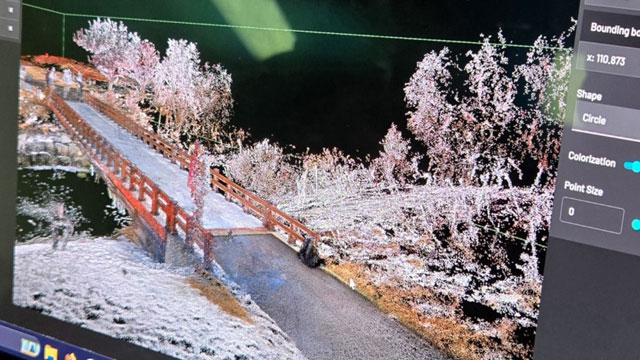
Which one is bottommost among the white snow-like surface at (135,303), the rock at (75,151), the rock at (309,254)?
the white snow-like surface at (135,303)

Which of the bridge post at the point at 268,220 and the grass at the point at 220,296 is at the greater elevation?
the bridge post at the point at 268,220

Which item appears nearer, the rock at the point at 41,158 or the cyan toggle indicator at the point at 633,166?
the cyan toggle indicator at the point at 633,166

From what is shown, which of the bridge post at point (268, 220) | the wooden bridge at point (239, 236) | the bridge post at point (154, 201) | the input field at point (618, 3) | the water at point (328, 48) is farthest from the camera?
the bridge post at point (154, 201)

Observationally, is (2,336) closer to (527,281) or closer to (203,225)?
(203,225)

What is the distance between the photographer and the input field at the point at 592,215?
0.86 meters

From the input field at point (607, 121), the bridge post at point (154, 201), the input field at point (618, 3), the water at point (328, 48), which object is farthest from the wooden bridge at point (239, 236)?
the input field at point (618, 3)

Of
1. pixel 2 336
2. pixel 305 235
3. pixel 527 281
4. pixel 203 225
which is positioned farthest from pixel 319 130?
pixel 2 336

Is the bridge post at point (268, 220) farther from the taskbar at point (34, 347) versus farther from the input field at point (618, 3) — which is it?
the input field at point (618, 3)

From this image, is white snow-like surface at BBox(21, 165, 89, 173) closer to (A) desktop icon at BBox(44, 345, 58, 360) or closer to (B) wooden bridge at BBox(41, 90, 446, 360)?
(B) wooden bridge at BBox(41, 90, 446, 360)

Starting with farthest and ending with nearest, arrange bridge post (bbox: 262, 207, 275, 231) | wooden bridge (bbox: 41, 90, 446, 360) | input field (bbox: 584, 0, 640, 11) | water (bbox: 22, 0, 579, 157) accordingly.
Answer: bridge post (bbox: 262, 207, 275, 231)
wooden bridge (bbox: 41, 90, 446, 360)
water (bbox: 22, 0, 579, 157)
input field (bbox: 584, 0, 640, 11)

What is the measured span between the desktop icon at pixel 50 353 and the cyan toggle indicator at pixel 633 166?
3.35 feet

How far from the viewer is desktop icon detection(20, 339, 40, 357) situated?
4.34 ft

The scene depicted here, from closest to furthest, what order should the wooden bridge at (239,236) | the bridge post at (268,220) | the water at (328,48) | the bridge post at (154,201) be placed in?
the water at (328,48) → the wooden bridge at (239,236) → the bridge post at (268,220) → the bridge post at (154,201)

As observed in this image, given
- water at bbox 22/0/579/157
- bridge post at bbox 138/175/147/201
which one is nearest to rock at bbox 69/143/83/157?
bridge post at bbox 138/175/147/201
